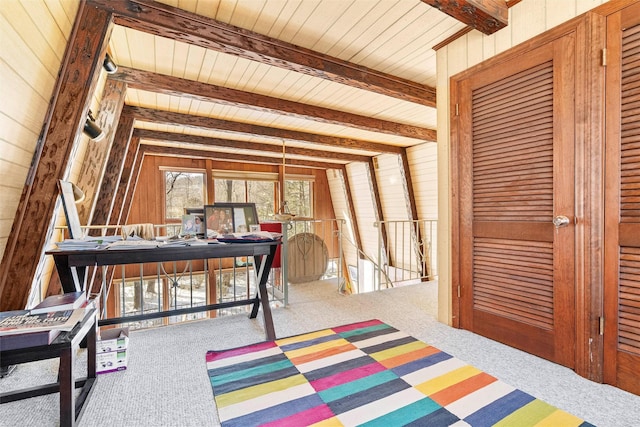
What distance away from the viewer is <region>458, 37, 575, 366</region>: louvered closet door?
1.78m

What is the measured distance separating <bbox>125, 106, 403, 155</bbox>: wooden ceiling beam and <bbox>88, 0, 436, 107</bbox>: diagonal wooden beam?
6.81 ft

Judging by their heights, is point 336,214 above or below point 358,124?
below

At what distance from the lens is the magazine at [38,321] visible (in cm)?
114

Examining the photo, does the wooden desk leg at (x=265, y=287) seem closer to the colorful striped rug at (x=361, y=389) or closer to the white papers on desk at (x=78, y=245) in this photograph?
the colorful striped rug at (x=361, y=389)

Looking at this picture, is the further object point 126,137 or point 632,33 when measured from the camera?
point 126,137

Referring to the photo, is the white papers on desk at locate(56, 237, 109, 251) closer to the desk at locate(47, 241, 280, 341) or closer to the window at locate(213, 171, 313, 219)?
the desk at locate(47, 241, 280, 341)

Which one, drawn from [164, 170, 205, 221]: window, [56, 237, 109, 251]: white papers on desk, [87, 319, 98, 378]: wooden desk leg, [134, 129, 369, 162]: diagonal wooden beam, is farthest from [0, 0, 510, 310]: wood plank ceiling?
[164, 170, 205, 221]: window

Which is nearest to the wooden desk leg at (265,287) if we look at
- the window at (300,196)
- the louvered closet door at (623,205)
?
the louvered closet door at (623,205)

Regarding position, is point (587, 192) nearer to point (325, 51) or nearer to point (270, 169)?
point (325, 51)

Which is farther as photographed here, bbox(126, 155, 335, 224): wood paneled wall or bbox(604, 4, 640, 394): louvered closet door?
bbox(126, 155, 335, 224): wood paneled wall

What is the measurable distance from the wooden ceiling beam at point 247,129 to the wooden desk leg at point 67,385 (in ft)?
11.0

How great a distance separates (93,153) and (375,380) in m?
2.99

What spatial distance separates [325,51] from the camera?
102 inches

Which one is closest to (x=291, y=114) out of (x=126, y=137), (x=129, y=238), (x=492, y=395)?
(x=126, y=137)
